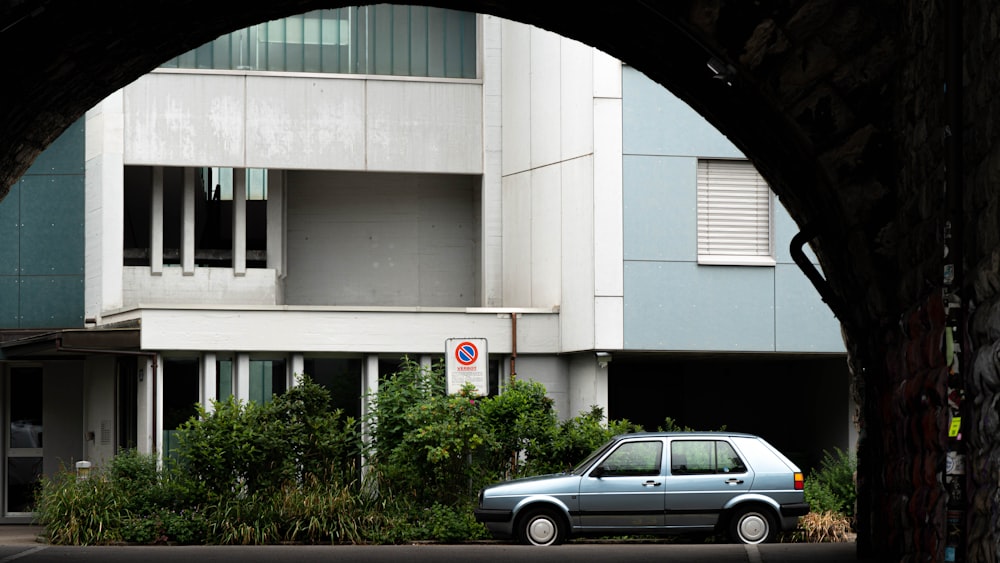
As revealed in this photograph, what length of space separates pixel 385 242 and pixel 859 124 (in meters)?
18.9

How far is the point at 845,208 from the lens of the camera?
9.06 m

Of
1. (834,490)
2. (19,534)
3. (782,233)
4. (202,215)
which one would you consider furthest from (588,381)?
(19,534)

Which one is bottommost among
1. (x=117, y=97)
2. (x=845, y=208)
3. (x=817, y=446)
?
(x=817, y=446)

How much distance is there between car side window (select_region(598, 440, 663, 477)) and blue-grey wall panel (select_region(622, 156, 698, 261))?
5584 millimetres

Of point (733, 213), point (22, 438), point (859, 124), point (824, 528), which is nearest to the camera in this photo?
point (859, 124)

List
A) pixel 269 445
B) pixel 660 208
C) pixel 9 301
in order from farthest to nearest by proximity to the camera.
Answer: pixel 9 301
pixel 660 208
pixel 269 445

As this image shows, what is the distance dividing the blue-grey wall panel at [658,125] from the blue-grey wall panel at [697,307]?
1.87m

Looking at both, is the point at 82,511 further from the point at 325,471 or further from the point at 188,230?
the point at 188,230

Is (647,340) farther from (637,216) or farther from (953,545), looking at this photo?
(953,545)

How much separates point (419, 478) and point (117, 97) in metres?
9.22

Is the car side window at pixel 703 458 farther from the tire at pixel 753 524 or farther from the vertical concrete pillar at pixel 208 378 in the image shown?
the vertical concrete pillar at pixel 208 378

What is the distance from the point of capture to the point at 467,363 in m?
20.7

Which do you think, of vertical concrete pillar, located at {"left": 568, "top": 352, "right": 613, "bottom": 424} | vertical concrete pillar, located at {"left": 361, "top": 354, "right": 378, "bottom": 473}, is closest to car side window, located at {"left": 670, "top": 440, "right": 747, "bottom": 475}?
vertical concrete pillar, located at {"left": 568, "top": 352, "right": 613, "bottom": 424}

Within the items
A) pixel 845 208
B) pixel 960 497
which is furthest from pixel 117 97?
pixel 960 497
